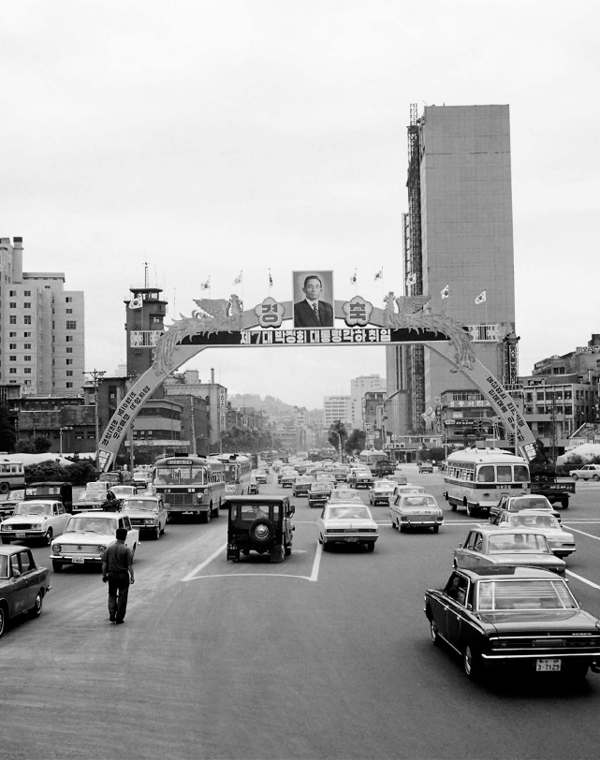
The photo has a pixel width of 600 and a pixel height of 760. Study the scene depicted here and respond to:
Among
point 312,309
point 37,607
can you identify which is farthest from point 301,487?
point 37,607

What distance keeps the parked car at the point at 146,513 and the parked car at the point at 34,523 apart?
7.73ft

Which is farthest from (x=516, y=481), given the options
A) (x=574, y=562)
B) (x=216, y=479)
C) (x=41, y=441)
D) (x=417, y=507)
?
(x=41, y=441)

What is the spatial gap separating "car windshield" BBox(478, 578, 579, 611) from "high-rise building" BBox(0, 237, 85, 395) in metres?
131

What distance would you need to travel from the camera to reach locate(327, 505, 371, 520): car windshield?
97.5 ft

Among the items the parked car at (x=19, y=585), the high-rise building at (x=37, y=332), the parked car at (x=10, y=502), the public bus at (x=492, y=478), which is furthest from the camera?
the high-rise building at (x=37, y=332)

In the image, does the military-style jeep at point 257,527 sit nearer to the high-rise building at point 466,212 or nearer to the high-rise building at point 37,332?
the high-rise building at point 37,332

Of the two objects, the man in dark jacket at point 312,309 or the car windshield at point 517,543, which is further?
the man in dark jacket at point 312,309

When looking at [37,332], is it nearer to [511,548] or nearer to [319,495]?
[319,495]

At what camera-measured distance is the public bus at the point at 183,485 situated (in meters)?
42.0

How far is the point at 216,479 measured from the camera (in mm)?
46969

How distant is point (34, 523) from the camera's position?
30688mm

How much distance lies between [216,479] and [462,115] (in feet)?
446

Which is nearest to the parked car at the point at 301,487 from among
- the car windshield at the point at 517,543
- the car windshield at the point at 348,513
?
the car windshield at the point at 348,513

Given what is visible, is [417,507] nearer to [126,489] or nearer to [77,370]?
[126,489]
